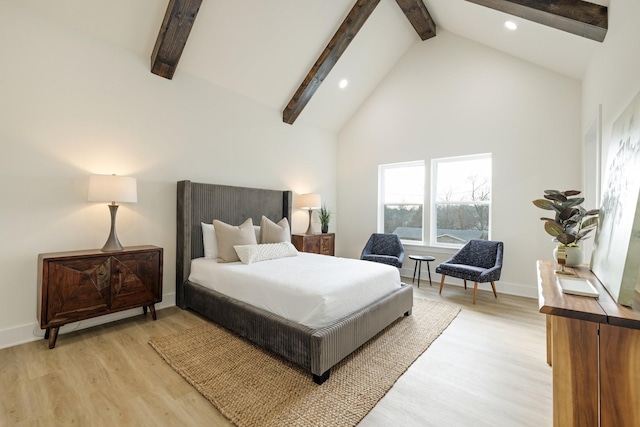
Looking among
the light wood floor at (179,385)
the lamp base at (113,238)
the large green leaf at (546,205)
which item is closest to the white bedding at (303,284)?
the light wood floor at (179,385)

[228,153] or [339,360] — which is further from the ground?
[228,153]

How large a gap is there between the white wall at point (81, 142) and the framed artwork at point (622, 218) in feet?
13.2

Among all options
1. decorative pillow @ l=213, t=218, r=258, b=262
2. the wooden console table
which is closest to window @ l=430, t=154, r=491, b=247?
decorative pillow @ l=213, t=218, r=258, b=262

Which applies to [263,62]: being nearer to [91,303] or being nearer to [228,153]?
[228,153]

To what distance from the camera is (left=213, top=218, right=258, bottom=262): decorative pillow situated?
11.1ft

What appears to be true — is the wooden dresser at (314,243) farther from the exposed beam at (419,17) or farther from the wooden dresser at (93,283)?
the exposed beam at (419,17)

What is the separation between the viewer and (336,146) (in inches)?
244

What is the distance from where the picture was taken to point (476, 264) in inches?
164

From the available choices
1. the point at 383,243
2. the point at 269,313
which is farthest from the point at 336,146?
the point at 269,313

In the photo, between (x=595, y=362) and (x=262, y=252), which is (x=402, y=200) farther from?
(x=595, y=362)

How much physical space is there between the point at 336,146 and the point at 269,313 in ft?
14.8

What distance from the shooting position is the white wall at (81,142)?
8.36 ft

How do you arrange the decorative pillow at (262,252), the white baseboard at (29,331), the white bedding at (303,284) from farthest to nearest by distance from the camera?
the decorative pillow at (262,252), the white baseboard at (29,331), the white bedding at (303,284)

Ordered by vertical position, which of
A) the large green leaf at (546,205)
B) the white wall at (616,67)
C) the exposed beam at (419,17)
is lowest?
the large green leaf at (546,205)
